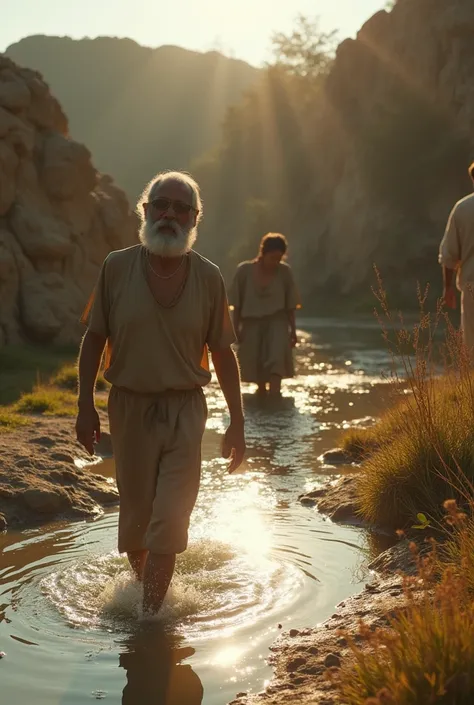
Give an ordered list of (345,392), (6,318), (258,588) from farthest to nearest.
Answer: (6,318) < (345,392) < (258,588)

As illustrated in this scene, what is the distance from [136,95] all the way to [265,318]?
536 ft

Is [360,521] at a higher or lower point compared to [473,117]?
lower

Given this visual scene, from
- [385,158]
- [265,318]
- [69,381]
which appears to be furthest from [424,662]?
[385,158]

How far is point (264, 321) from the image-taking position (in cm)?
1246

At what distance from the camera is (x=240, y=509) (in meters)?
6.75

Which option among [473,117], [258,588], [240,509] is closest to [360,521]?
[240,509]

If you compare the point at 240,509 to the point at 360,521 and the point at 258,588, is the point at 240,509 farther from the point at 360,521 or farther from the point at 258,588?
the point at 258,588

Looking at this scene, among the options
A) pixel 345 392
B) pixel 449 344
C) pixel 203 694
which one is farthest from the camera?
pixel 345 392

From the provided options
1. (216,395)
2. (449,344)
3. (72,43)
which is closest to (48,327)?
(216,395)

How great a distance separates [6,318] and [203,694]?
12.5 metres

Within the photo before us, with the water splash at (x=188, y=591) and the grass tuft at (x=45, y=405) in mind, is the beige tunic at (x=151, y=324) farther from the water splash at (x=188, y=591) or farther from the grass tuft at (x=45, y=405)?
the grass tuft at (x=45, y=405)

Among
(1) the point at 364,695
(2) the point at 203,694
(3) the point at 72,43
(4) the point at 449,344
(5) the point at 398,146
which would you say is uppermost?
(3) the point at 72,43

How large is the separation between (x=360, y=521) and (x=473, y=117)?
104 ft

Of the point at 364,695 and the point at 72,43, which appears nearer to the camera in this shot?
the point at 364,695
